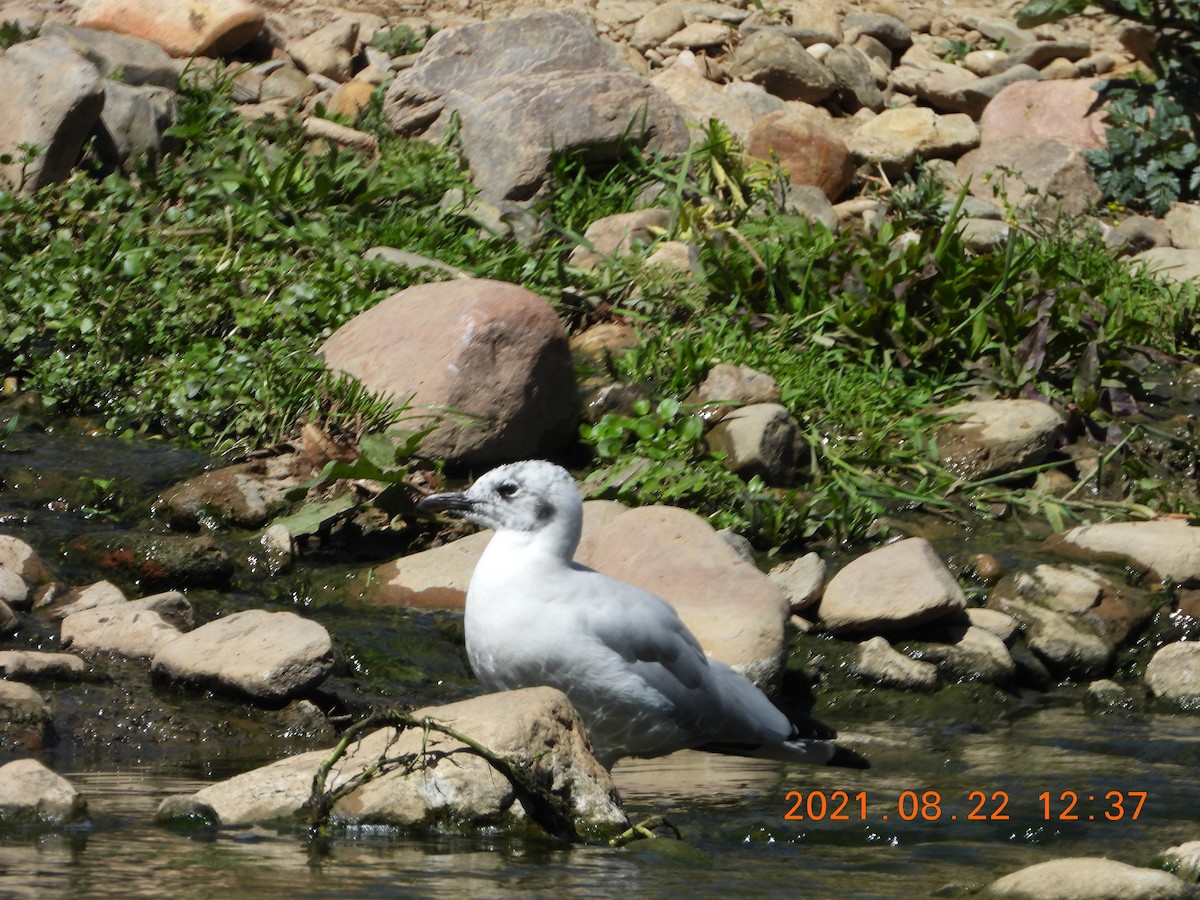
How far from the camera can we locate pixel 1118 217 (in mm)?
11164

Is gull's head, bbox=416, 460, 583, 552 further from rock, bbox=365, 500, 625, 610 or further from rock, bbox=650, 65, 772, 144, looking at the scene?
rock, bbox=650, 65, 772, 144

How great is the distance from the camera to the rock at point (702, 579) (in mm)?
5660

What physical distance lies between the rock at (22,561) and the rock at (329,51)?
5.72 metres

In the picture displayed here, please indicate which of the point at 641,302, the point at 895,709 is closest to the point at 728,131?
the point at 641,302

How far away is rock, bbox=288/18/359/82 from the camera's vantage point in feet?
35.7

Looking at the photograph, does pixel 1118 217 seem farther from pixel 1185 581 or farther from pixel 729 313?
pixel 1185 581

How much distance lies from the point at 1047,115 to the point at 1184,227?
1.44 m

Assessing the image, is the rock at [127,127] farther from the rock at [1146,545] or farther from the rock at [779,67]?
the rock at [1146,545]

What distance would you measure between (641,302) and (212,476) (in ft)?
9.33

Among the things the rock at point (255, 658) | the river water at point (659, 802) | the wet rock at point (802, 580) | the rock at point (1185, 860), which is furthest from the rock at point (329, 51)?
the rock at point (1185, 860)

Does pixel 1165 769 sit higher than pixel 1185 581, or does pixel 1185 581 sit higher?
pixel 1165 769

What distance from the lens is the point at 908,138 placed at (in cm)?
1143

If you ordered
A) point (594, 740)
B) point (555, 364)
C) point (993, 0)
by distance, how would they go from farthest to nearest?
point (993, 0), point (555, 364), point (594, 740)

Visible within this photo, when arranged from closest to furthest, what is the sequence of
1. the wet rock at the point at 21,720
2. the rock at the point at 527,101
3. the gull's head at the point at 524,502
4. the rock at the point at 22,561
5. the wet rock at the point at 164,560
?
the gull's head at the point at 524,502 < the wet rock at the point at 21,720 < the rock at the point at 22,561 < the wet rock at the point at 164,560 < the rock at the point at 527,101
